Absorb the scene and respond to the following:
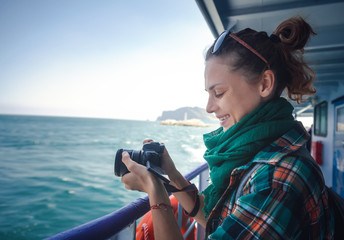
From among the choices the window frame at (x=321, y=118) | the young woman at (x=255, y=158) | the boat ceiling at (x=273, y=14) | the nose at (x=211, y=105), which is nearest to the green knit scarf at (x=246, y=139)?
the young woman at (x=255, y=158)

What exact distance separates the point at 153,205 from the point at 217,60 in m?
0.62

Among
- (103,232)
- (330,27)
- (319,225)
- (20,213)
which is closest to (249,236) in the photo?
(319,225)

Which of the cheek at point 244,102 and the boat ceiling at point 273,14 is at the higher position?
the boat ceiling at point 273,14

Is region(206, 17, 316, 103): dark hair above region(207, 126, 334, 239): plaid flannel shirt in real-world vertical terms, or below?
above

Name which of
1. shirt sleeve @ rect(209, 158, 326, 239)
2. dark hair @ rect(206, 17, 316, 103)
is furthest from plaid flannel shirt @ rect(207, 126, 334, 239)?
dark hair @ rect(206, 17, 316, 103)

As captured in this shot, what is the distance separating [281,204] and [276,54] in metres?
0.61

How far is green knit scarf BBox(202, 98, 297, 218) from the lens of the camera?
0.76 meters

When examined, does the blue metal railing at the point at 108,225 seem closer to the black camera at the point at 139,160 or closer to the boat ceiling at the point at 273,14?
the black camera at the point at 139,160

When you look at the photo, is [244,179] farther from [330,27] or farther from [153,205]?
[330,27]

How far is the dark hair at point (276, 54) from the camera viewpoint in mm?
870

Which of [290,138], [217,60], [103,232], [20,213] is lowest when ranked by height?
[20,213]

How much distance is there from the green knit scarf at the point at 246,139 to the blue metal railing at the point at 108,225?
0.93ft

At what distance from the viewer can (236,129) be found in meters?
0.85

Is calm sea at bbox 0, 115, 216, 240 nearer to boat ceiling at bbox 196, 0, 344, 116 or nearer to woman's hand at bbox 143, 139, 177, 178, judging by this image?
boat ceiling at bbox 196, 0, 344, 116
